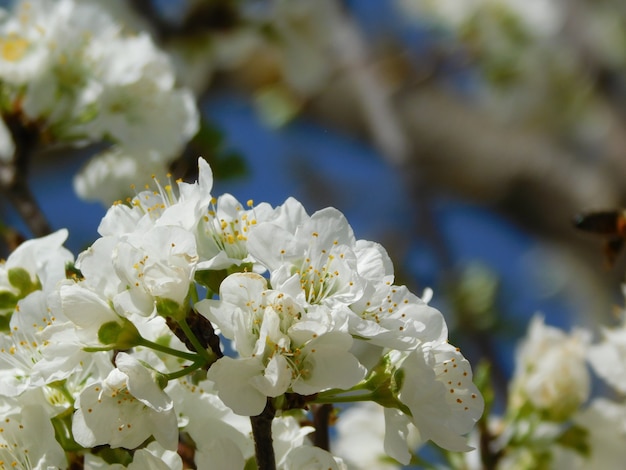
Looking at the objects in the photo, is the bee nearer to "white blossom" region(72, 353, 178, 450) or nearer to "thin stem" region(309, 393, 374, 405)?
"thin stem" region(309, 393, 374, 405)

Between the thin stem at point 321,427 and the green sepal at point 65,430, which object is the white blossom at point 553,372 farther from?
the green sepal at point 65,430

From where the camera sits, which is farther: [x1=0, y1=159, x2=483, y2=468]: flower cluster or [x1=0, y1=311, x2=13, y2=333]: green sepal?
[x1=0, y1=311, x2=13, y2=333]: green sepal

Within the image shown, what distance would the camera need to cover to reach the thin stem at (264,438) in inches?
34.4

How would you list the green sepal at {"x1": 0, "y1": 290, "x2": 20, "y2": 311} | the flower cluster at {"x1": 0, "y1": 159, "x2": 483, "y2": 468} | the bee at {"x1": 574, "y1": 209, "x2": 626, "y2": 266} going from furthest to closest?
the bee at {"x1": 574, "y1": 209, "x2": 626, "y2": 266}, the green sepal at {"x1": 0, "y1": 290, "x2": 20, "y2": 311}, the flower cluster at {"x1": 0, "y1": 159, "x2": 483, "y2": 468}

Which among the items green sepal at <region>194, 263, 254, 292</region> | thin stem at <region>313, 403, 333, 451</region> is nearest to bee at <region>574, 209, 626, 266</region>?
thin stem at <region>313, 403, 333, 451</region>

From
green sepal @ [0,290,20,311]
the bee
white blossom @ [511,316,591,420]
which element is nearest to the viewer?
green sepal @ [0,290,20,311]

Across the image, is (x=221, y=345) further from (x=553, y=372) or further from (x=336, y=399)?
(x=553, y=372)

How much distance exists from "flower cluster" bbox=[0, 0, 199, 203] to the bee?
0.71m

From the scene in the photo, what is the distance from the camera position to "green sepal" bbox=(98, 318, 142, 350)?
0.91 metres

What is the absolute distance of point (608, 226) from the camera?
1.39 meters

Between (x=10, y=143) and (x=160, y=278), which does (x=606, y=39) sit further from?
(x=160, y=278)

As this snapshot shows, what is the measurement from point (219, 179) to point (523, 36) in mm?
2292

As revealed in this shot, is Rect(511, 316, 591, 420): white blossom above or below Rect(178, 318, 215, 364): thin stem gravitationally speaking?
below

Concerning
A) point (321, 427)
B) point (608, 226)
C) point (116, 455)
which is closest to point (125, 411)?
point (116, 455)
